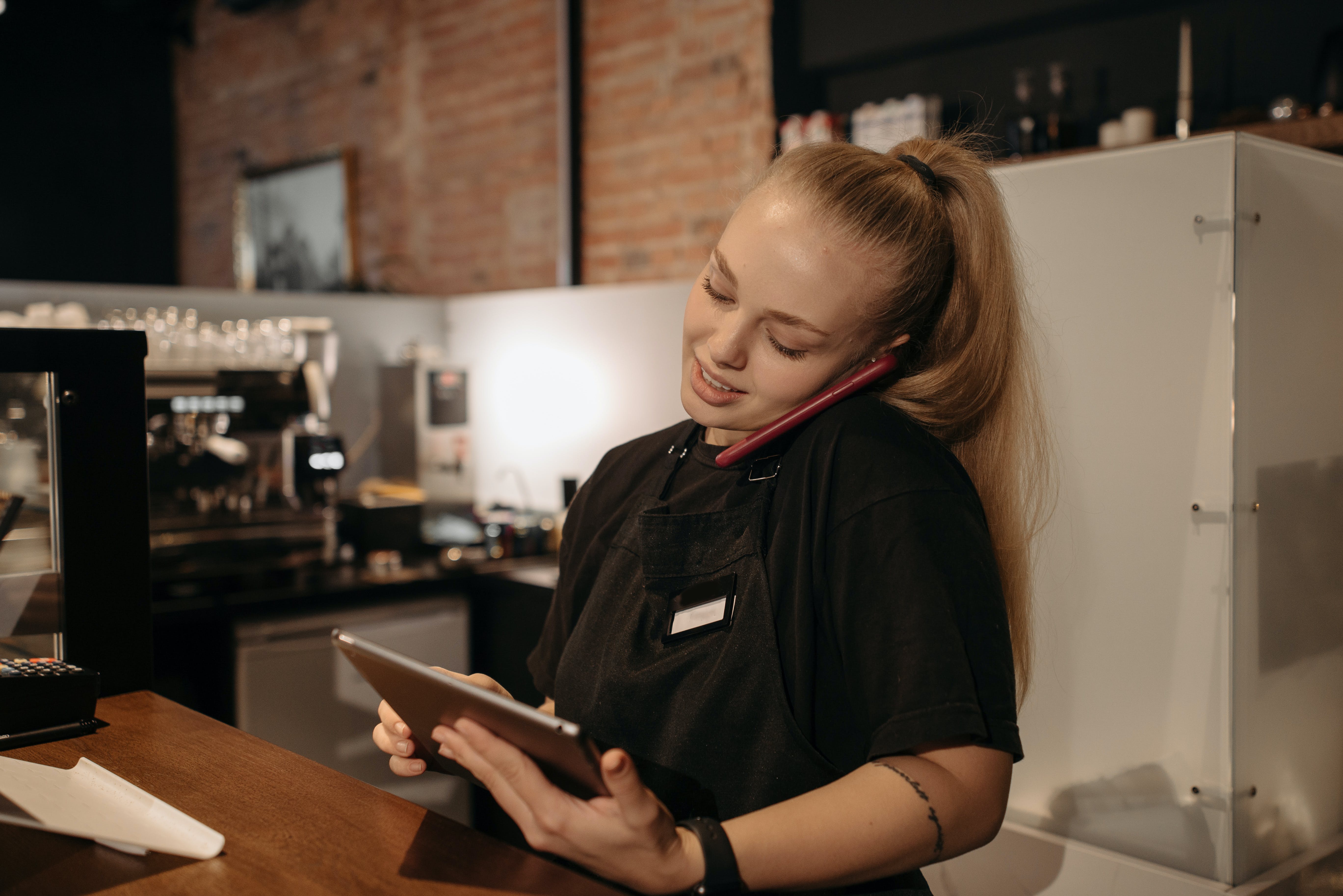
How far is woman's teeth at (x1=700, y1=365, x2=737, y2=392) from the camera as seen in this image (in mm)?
1153

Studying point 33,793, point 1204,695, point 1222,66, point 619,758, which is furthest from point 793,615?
point 1222,66

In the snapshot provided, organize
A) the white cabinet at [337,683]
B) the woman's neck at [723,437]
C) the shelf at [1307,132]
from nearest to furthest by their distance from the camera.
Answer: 1. the woman's neck at [723,437]
2. the shelf at [1307,132]
3. the white cabinet at [337,683]

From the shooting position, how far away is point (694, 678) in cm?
114

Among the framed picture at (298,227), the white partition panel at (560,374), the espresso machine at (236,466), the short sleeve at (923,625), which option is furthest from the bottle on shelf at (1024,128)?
the framed picture at (298,227)

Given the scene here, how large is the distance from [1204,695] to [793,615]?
1.09 metres

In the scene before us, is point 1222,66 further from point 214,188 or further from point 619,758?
point 214,188

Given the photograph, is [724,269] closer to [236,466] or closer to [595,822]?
[595,822]

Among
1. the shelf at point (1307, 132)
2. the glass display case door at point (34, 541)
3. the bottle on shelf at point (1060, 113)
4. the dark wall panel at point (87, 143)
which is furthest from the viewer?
the dark wall panel at point (87, 143)

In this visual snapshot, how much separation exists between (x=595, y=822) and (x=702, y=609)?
1.15ft

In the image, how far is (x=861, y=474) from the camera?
3.36 ft

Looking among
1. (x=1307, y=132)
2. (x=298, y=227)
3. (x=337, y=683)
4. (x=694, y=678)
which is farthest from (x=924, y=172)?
(x=298, y=227)

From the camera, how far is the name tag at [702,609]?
1139 millimetres

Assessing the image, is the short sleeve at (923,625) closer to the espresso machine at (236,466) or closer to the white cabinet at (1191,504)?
the white cabinet at (1191,504)

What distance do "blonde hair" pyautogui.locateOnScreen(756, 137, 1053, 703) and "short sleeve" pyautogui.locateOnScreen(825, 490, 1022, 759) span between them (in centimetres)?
16
